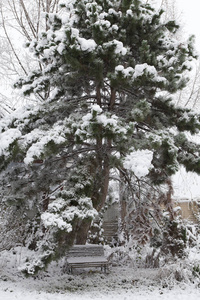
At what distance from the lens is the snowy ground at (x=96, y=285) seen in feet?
15.7

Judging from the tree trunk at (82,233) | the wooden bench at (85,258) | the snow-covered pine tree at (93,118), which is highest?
the snow-covered pine tree at (93,118)

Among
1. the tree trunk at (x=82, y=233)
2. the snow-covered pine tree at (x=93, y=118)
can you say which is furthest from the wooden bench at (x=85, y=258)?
the snow-covered pine tree at (x=93, y=118)

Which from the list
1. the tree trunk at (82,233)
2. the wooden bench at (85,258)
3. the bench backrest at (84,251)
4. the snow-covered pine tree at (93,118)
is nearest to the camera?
the snow-covered pine tree at (93,118)

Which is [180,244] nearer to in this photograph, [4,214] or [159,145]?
[159,145]

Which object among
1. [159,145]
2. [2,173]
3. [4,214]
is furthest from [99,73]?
[4,214]

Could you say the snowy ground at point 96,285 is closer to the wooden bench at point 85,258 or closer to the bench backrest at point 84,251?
the wooden bench at point 85,258

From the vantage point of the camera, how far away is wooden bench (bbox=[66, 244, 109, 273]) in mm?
6223

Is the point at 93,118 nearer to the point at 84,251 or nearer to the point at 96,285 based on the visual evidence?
the point at 96,285

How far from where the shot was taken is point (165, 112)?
6.64m

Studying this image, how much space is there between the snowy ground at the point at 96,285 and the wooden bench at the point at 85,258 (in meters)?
0.23

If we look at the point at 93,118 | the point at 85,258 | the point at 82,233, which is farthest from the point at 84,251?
the point at 93,118

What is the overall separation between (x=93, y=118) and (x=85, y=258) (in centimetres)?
354

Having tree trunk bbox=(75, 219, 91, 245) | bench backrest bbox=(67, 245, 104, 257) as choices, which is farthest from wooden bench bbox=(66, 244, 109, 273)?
tree trunk bbox=(75, 219, 91, 245)

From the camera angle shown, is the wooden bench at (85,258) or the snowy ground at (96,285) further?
the wooden bench at (85,258)
